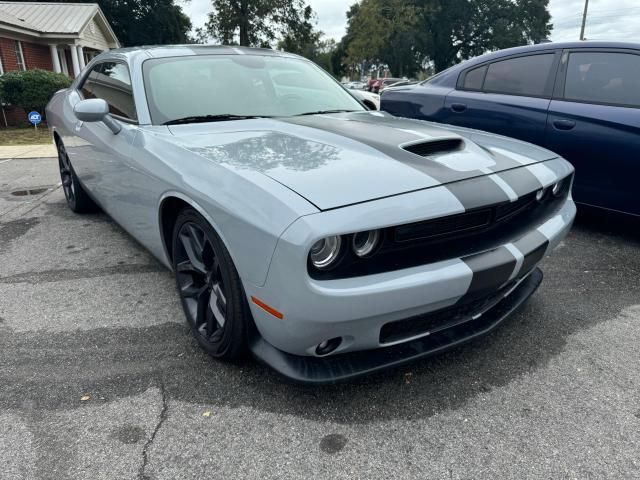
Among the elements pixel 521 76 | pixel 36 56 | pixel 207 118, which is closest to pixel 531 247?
pixel 207 118

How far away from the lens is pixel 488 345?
242 cm

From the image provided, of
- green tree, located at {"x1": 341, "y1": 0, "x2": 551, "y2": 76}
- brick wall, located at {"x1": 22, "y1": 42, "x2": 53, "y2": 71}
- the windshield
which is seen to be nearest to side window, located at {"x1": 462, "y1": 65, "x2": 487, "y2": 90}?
the windshield

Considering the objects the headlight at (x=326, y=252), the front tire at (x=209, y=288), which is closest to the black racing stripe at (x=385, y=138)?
the headlight at (x=326, y=252)

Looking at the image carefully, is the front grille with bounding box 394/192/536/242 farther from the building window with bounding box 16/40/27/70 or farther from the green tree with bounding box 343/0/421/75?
the green tree with bounding box 343/0/421/75

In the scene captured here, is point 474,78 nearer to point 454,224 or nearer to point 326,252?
point 454,224

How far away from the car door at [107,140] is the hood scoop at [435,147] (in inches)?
60.6

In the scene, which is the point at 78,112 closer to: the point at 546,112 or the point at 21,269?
the point at 21,269

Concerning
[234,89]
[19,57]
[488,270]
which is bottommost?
[488,270]

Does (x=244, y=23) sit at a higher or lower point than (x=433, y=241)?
higher

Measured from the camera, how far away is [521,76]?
4.20 m

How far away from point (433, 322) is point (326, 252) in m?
0.58

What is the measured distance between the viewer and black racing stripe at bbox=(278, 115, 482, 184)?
1.96 metres

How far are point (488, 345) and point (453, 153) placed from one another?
96cm

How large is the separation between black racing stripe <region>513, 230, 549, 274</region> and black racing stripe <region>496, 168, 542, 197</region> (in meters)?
0.21
